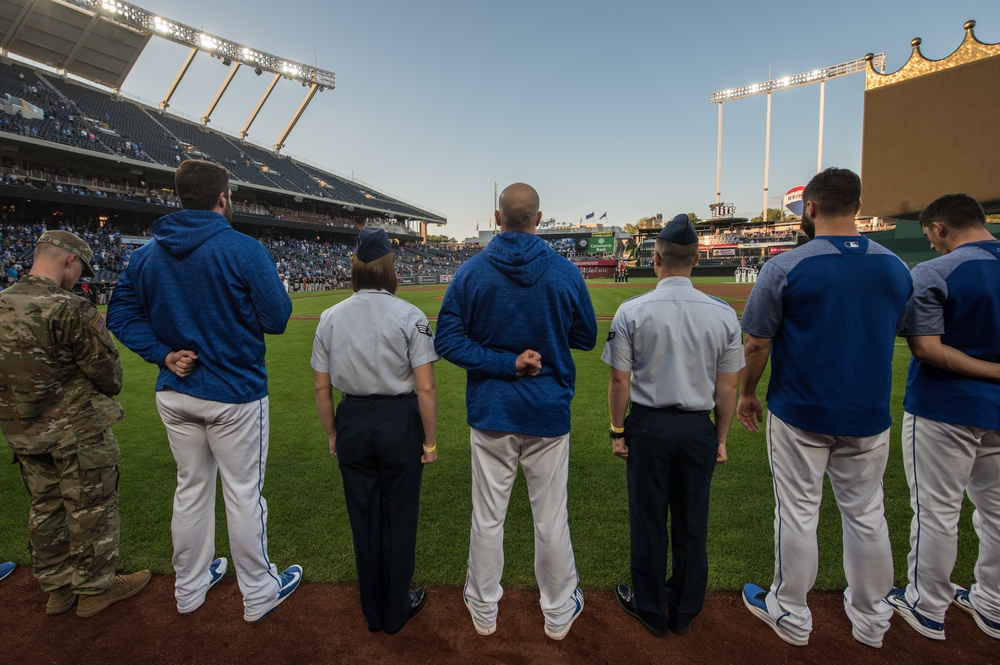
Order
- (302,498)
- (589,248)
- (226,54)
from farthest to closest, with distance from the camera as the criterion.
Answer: (589,248)
(226,54)
(302,498)

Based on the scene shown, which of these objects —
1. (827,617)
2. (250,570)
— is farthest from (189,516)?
(827,617)

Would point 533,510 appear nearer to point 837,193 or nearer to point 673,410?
point 673,410

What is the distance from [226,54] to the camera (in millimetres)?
41344

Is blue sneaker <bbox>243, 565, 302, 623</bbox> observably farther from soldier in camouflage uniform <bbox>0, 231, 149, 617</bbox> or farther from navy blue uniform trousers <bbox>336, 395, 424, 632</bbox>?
soldier in camouflage uniform <bbox>0, 231, 149, 617</bbox>

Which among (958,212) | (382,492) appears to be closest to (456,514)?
(382,492)

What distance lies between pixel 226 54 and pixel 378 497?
5196cm

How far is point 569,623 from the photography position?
8.00 feet

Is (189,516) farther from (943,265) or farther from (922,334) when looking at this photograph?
(943,265)

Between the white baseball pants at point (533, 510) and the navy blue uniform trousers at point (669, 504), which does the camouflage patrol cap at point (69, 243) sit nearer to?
the white baseball pants at point (533, 510)


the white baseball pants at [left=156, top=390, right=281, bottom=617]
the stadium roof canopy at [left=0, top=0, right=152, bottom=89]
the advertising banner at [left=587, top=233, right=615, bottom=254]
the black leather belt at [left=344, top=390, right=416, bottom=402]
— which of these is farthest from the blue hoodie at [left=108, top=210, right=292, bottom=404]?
the advertising banner at [left=587, top=233, right=615, bottom=254]

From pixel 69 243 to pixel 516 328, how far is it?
100 inches

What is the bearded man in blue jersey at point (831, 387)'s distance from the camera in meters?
2.20

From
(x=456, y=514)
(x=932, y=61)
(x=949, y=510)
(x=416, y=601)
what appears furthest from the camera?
(x=932, y=61)

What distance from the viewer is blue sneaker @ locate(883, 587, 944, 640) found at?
2410 millimetres
